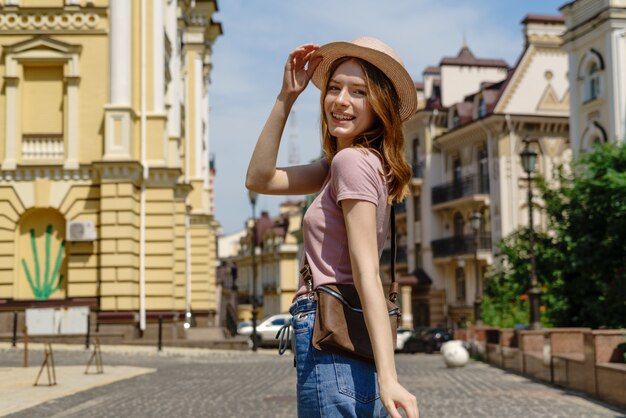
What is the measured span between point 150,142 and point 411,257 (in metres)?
36.6

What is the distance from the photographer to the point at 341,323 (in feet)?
10.2

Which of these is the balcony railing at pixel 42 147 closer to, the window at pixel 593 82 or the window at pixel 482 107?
the window at pixel 593 82

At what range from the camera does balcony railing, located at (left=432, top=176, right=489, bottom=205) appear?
5590cm

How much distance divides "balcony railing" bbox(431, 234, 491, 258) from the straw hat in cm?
5190

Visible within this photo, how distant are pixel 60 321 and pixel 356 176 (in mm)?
23719

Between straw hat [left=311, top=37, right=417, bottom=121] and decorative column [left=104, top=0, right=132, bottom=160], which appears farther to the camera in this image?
decorative column [left=104, top=0, right=132, bottom=160]

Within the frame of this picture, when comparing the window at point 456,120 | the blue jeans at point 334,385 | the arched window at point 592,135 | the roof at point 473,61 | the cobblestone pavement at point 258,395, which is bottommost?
the cobblestone pavement at point 258,395

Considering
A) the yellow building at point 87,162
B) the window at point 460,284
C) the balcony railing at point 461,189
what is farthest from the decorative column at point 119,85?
the window at point 460,284

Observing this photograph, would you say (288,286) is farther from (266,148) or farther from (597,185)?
(266,148)

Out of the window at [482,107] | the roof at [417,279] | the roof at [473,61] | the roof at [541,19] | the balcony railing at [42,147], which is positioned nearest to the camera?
the balcony railing at [42,147]

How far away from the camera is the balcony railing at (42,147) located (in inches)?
1147

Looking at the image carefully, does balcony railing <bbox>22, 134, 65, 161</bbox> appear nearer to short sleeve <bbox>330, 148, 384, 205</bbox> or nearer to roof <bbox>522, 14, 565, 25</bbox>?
short sleeve <bbox>330, 148, 384, 205</bbox>

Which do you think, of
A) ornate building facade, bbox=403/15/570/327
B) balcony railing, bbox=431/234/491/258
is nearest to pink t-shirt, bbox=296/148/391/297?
ornate building facade, bbox=403/15/570/327

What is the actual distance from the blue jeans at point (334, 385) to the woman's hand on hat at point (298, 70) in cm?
81
